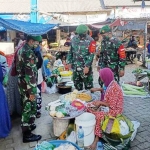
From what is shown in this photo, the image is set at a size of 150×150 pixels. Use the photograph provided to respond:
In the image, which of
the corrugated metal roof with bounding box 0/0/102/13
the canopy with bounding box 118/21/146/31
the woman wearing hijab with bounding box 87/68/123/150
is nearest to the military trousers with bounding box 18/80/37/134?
the woman wearing hijab with bounding box 87/68/123/150

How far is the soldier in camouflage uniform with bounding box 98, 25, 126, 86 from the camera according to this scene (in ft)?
17.2

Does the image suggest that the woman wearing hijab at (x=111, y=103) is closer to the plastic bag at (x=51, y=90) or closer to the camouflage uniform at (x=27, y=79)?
the camouflage uniform at (x=27, y=79)

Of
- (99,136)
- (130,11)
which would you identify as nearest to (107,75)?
(99,136)

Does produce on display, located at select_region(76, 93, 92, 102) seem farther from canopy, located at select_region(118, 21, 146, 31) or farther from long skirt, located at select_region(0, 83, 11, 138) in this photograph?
canopy, located at select_region(118, 21, 146, 31)

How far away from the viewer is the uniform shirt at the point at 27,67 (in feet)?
11.6

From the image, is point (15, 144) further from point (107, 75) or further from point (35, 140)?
point (107, 75)

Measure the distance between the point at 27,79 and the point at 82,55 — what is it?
193 cm

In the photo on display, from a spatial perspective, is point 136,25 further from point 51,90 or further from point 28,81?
point 28,81

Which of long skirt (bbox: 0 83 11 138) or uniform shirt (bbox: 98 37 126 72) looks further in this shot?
uniform shirt (bbox: 98 37 126 72)

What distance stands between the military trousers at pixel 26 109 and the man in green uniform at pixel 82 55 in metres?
1.82

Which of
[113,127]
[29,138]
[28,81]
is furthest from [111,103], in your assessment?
[29,138]

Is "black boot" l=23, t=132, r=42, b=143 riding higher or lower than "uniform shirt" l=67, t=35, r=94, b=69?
lower

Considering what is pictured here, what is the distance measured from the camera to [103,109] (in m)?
3.98

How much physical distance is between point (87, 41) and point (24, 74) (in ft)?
6.68
